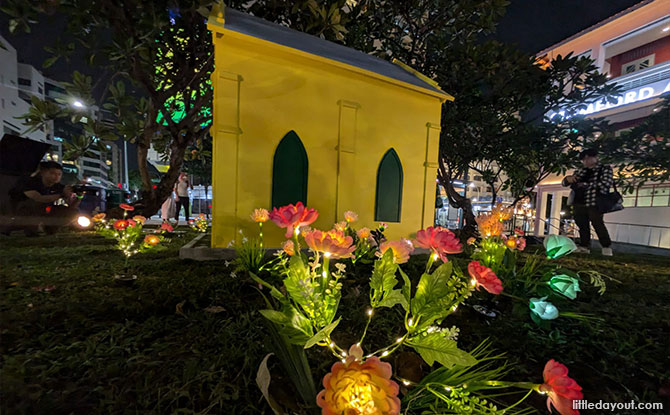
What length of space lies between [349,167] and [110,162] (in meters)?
102

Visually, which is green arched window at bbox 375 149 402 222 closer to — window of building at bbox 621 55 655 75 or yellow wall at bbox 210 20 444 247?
yellow wall at bbox 210 20 444 247

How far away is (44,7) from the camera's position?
8.96ft

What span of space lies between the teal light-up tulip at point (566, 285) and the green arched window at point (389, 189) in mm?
3234

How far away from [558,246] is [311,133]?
3.65 metres

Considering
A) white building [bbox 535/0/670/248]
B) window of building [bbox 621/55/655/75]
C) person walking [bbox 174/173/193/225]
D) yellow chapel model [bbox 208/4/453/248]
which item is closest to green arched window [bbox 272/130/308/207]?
yellow chapel model [bbox 208/4/453/248]

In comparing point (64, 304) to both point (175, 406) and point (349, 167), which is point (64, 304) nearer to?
point (175, 406)

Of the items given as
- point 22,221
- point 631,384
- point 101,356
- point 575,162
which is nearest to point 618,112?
point 575,162

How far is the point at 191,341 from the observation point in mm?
1650

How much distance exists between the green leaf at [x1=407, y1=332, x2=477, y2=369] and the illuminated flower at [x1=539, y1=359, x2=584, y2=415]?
22cm

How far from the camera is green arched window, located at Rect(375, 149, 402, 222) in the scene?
4.98 m

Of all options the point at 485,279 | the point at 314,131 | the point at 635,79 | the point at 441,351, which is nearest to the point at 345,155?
the point at 314,131

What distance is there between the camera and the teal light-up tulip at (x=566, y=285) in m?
1.82

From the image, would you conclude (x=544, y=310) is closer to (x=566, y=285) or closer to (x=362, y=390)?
(x=566, y=285)

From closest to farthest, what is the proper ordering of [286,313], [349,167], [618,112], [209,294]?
[286,313] → [209,294] → [349,167] → [618,112]
